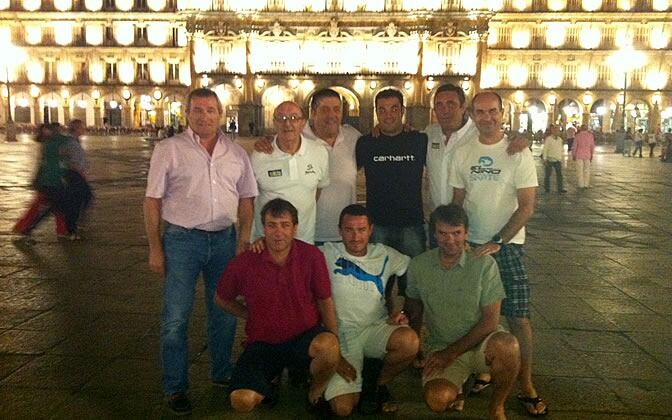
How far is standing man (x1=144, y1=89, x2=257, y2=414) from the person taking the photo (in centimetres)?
457

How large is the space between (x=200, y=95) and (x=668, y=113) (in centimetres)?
6171

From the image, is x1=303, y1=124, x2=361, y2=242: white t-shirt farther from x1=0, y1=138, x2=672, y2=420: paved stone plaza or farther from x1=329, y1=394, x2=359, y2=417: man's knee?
x1=329, y1=394, x2=359, y2=417: man's knee

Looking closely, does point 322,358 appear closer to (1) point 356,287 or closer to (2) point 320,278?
(2) point 320,278

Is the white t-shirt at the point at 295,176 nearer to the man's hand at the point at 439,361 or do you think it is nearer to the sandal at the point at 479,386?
the man's hand at the point at 439,361

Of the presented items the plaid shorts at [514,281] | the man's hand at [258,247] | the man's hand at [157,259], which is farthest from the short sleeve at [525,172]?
the man's hand at [157,259]

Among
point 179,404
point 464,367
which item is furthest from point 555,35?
point 179,404

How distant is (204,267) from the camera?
491 centimetres

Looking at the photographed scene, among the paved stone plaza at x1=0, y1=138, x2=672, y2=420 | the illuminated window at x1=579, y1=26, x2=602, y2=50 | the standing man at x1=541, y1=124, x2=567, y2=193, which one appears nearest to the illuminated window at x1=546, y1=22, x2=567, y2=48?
the illuminated window at x1=579, y1=26, x2=602, y2=50

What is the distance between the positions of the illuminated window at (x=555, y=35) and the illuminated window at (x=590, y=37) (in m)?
1.45

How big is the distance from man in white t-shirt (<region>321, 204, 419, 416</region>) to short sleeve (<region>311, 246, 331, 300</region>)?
24 centimetres

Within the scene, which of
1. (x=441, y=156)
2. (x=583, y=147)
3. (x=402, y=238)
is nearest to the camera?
(x=441, y=156)

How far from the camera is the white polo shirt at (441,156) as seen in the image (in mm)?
5395

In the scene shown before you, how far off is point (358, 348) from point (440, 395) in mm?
659

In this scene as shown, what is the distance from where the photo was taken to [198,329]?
20.3 ft
